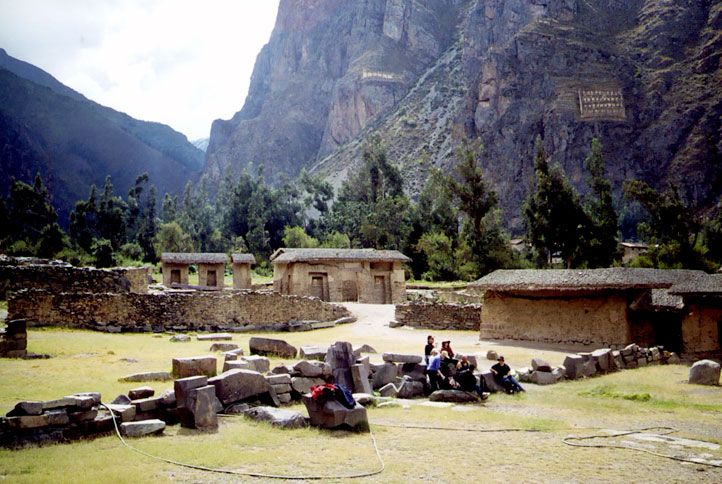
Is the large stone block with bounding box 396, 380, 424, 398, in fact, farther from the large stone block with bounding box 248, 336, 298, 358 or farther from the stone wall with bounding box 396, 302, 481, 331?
the stone wall with bounding box 396, 302, 481, 331

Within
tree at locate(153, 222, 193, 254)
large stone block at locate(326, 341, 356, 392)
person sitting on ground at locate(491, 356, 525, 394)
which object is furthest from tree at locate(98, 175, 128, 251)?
person sitting on ground at locate(491, 356, 525, 394)

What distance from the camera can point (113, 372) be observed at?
43.1ft

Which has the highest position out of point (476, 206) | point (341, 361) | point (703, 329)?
point (476, 206)

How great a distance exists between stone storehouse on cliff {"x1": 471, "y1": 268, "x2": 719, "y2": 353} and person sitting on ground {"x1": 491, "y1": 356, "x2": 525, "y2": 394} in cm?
715

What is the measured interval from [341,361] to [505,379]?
3.77m

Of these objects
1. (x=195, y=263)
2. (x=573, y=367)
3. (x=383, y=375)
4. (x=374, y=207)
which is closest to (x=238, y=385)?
(x=383, y=375)

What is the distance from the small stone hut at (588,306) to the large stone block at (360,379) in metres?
9.86

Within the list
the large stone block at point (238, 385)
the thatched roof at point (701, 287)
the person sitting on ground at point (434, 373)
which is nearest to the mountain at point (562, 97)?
the thatched roof at point (701, 287)

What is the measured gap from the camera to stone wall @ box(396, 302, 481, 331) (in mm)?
27750

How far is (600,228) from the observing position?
45.6 meters

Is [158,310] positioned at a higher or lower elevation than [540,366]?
higher

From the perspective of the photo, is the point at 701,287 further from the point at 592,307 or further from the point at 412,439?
the point at 412,439

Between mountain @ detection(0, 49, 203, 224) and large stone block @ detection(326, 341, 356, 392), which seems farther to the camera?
mountain @ detection(0, 49, 203, 224)

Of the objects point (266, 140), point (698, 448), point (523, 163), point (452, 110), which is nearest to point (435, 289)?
point (698, 448)
